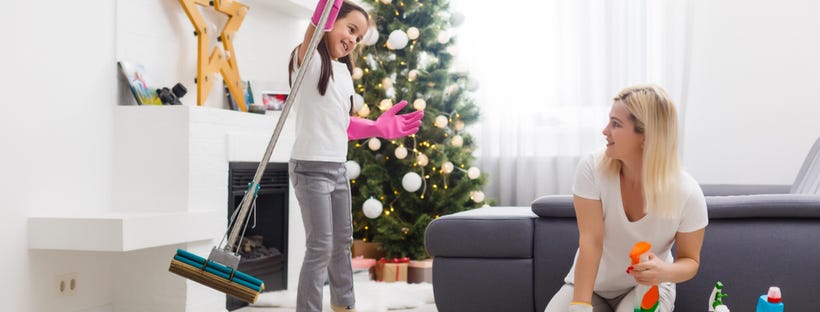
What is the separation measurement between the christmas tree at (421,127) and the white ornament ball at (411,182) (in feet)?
0.25

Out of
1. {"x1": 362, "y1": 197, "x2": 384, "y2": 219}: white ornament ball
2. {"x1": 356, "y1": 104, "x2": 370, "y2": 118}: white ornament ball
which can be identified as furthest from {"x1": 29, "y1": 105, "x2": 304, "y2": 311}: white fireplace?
{"x1": 356, "y1": 104, "x2": 370, "y2": 118}: white ornament ball

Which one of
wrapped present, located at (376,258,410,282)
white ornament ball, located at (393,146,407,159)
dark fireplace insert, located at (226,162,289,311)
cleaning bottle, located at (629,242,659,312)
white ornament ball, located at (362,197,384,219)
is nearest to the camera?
cleaning bottle, located at (629,242,659,312)

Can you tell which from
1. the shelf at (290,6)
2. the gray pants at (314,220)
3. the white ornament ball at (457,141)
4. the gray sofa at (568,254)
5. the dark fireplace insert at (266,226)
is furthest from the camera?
the white ornament ball at (457,141)

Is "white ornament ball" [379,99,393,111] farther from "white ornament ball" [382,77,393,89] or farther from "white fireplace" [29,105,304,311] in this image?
"white fireplace" [29,105,304,311]

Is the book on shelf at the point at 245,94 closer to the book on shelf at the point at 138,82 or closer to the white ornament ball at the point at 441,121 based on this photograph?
the book on shelf at the point at 138,82

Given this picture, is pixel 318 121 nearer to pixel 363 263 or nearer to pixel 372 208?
pixel 372 208

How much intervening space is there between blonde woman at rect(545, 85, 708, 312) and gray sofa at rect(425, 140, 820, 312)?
30 cm

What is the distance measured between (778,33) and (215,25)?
3372 mm

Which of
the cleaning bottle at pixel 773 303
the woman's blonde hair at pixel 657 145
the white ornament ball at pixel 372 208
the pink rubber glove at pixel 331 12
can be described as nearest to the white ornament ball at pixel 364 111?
the white ornament ball at pixel 372 208

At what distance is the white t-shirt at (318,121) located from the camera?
260 centimetres

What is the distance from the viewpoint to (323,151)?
103 inches

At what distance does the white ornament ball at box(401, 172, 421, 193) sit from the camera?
4.75m

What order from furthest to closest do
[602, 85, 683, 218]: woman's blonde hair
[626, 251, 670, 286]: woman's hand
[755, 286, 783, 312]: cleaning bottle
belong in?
[602, 85, 683, 218]: woman's blonde hair < [626, 251, 670, 286]: woman's hand < [755, 286, 783, 312]: cleaning bottle

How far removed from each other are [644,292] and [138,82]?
2.32 meters
